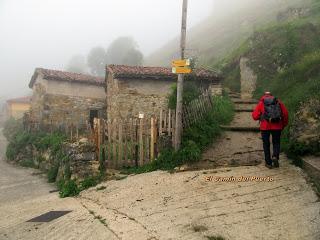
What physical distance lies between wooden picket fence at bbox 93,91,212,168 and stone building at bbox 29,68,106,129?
11.8 metres

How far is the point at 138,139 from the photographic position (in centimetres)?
1005

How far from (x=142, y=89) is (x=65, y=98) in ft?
23.5

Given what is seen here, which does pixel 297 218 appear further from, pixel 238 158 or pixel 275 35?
pixel 275 35

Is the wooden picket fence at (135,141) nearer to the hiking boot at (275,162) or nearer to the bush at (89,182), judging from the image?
the bush at (89,182)

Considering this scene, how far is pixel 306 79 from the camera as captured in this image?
39.4 ft

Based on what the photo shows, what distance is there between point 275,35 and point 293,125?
11.3 m

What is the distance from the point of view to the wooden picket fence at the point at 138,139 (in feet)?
32.1

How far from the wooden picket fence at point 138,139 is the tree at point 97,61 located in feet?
157

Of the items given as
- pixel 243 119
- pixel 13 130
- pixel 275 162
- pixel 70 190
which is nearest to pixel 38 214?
pixel 70 190

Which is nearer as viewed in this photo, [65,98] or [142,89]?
[142,89]

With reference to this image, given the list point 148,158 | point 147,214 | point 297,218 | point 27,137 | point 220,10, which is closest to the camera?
point 297,218

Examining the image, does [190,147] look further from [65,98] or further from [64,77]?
[64,77]

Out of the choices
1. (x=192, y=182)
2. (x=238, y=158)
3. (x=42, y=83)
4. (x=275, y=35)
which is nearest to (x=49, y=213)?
(x=192, y=182)

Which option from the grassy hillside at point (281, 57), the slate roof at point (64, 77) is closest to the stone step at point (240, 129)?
the grassy hillside at point (281, 57)
